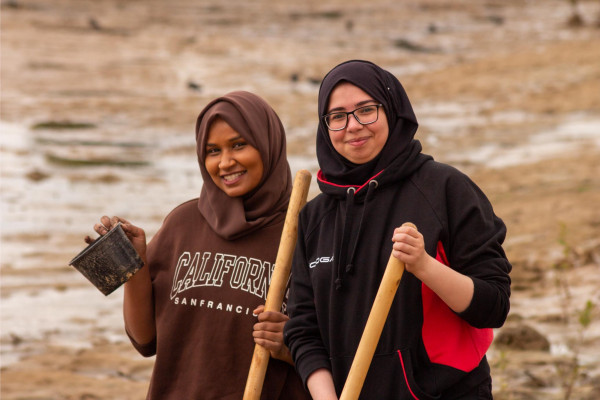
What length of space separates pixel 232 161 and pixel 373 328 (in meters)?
0.87

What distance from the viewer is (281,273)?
3.05 metres

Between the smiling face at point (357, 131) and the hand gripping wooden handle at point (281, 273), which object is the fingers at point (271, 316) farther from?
the smiling face at point (357, 131)

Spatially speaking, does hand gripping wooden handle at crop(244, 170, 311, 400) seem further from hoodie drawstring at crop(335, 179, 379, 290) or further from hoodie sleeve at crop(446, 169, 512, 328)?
hoodie sleeve at crop(446, 169, 512, 328)

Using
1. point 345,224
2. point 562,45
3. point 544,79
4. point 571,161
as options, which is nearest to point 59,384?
point 345,224

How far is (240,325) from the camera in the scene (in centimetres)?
311

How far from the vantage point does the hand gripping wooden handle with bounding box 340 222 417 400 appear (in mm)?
2523

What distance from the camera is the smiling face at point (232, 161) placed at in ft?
10.4

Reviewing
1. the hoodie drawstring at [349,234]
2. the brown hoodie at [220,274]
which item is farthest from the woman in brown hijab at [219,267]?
the hoodie drawstring at [349,234]

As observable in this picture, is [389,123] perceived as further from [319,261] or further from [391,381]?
[391,381]

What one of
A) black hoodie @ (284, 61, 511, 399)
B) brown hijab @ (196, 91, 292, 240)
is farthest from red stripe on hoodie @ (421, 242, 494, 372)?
brown hijab @ (196, 91, 292, 240)

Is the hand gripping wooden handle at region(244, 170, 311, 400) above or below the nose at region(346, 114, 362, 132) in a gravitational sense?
below

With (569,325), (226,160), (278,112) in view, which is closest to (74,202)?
(278,112)

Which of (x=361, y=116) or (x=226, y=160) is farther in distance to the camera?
(x=226, y=160)

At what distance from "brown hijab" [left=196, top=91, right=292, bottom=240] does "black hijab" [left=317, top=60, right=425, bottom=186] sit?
0.48 m
